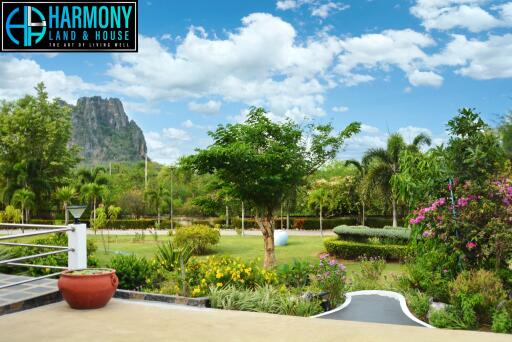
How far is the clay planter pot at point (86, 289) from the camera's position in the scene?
655cm

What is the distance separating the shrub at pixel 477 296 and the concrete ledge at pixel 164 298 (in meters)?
3.13

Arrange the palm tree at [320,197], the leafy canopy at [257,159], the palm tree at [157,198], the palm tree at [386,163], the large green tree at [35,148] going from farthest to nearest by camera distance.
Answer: the large green tree at [35,148]
the palm tree at [157,198]
the palm tree at [320,197]
the palm tree at [386,163]
the leafy canopy at [257,159]

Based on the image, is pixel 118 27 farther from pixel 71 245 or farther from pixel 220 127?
pixel 220 127

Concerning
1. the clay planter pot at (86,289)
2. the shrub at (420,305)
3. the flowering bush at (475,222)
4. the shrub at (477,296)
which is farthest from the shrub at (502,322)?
the clay planter pot at (86,289)

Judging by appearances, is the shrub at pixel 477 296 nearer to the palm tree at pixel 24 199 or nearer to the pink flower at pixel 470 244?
the pink flower at pixel 470 244

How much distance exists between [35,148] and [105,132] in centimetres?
6634

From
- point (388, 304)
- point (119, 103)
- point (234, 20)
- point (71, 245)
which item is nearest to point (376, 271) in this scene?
point (388, 304)

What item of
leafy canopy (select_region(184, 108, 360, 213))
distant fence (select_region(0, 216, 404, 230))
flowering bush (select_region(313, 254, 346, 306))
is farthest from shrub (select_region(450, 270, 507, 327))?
distant fence (select_region(0, 216, 404, 230))

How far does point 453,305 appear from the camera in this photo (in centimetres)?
651

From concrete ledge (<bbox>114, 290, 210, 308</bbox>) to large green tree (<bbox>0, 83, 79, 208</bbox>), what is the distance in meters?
40.5

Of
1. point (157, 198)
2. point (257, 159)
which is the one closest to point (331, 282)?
point (257, 159)

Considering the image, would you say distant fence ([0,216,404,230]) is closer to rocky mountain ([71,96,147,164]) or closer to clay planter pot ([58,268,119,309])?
clay planter pot ([58,268,119,309])

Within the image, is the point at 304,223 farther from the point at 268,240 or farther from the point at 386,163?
the point at 268,240

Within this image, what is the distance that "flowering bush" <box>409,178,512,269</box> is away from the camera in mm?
7184
